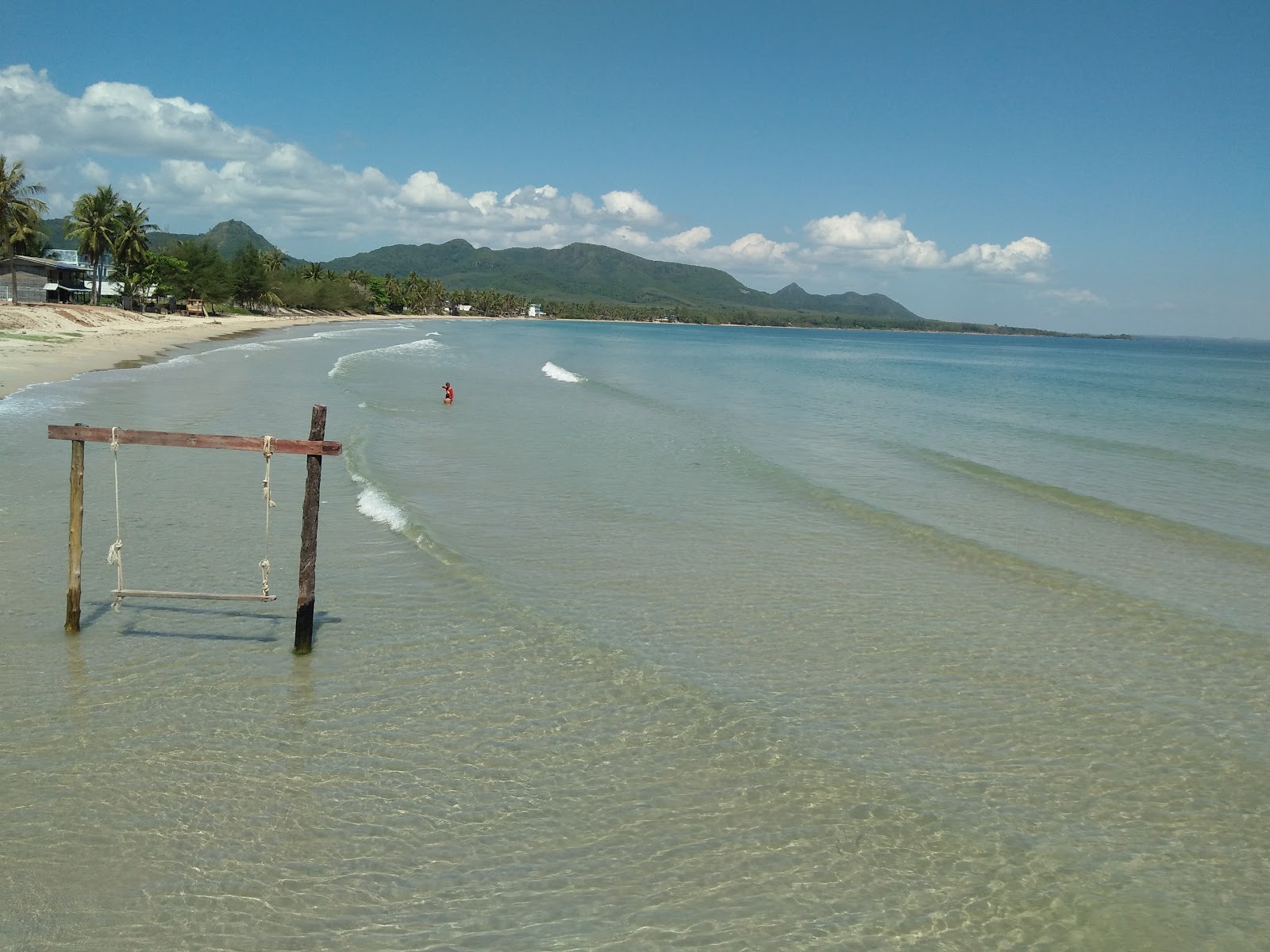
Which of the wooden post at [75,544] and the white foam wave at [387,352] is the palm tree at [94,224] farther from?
the wooden post at [75,544]

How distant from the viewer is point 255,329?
83.0 metres

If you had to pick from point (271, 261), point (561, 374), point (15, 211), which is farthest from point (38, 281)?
point (271, 261)

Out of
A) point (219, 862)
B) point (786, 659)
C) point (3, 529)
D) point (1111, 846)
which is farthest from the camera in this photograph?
→ point (3, 529)

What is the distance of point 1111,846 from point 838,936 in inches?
94.3

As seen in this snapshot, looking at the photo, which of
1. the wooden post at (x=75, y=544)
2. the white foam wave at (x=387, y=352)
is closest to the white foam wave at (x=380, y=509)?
the wooden post at (x=75, y=544)

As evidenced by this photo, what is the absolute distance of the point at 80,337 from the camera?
49906 millimetres

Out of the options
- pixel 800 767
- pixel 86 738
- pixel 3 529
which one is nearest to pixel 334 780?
pixel 86 738

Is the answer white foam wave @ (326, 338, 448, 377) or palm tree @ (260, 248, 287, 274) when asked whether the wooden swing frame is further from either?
palm tree @ (260, 248, 287, 274)

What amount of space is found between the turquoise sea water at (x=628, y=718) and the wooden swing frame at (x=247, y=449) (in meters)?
0.39

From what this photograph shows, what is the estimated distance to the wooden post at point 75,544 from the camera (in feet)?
29.8

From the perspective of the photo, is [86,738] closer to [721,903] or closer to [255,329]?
[721,903]

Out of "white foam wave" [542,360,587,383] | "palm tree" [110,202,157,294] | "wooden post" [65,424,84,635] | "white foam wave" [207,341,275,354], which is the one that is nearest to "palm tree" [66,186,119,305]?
"palm tree" [110,202,157,294]

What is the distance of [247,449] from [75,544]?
2.15 meters

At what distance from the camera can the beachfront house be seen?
6350 cm
